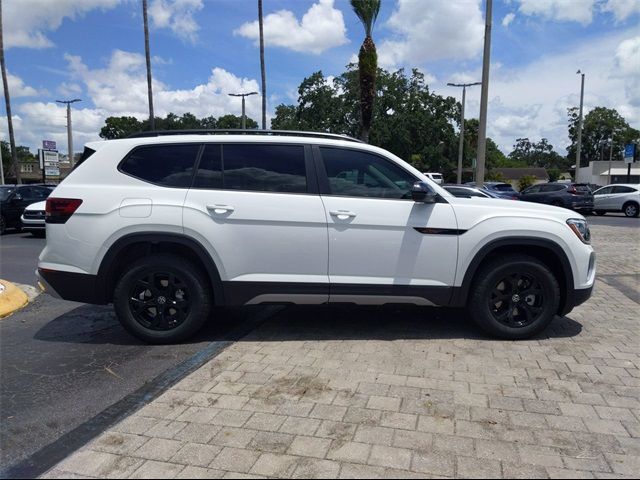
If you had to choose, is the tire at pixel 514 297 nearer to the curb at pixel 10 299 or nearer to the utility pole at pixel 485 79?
the curb at pixel 10 299

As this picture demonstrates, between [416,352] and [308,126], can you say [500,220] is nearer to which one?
[416,352]

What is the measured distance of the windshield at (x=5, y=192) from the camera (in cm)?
1613

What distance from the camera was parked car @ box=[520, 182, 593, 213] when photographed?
23.2m

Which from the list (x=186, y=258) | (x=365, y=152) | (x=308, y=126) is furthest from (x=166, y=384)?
(x=308, y=126)

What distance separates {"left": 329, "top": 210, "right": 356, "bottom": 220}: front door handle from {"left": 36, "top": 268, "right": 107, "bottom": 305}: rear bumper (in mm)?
2253

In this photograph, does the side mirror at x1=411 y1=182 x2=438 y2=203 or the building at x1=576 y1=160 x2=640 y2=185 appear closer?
the side mirror at x1=411 y1=182 x2=438 y2=203

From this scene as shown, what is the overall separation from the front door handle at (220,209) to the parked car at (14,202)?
14.3 metres

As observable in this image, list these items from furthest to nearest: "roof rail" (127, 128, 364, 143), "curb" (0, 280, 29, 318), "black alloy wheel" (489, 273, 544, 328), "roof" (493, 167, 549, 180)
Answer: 1. "roof" (493, 167, 549, 180)
2. "curb" (0, 280, 29, 318)
3. "roof rail" (127, 128, 364, 143)
4. "black alloy wheel" (489, 273, 544, 328)

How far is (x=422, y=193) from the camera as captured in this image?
14.8 feet

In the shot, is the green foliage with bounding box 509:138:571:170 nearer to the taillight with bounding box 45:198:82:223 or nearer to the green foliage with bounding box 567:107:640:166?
the green foliage with bounding box 567:107:640:166

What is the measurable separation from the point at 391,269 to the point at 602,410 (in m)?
1.96

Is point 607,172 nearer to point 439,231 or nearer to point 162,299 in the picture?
point 439,231

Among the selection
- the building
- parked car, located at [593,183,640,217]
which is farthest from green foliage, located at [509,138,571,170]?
parked car, located at [593,183,640,217]

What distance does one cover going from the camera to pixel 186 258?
4.71m
